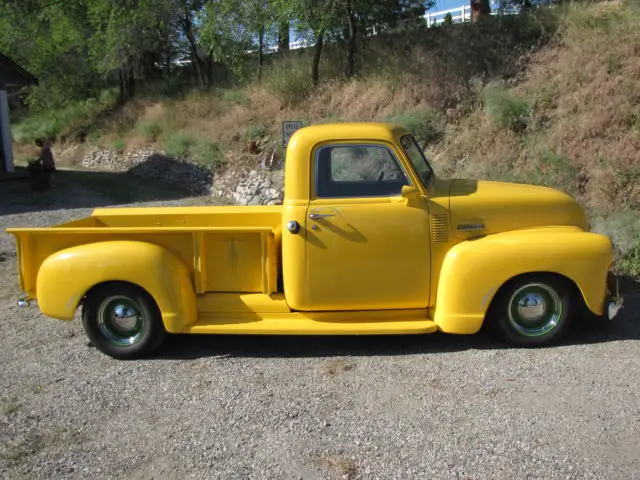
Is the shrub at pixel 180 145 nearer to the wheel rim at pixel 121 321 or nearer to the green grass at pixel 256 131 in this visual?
the green grass at pixel 256 131

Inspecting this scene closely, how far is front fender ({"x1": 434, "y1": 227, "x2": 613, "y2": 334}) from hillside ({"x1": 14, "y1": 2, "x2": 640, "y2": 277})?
251cm

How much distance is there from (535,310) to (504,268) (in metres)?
0.52

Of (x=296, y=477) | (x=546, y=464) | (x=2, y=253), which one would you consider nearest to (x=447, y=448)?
(x=546, y=464)

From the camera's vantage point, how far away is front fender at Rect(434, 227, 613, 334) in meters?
4.91

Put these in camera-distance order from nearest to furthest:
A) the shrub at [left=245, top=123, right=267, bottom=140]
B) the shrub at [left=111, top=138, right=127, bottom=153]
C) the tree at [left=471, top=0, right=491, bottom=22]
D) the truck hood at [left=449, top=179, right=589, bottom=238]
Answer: the truck hood at [left=449, top=179, right=589, bottom=238], the tree at [left=471, top=0, right=491, bottom=22], the shrub at [left=245, top=123, right=267, bottom=140], the shrub at [left=111, top=138, right=127, bottom=153]

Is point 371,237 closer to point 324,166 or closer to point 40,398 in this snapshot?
point 324,166

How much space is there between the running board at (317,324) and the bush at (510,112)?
8.12m

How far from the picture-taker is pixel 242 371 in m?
5.00

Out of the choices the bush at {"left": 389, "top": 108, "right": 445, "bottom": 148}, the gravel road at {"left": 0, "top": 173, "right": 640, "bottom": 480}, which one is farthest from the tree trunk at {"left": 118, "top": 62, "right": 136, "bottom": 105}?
the gravel road at {"left": 0, "top": 173, "right": 640, "bottom": 480}

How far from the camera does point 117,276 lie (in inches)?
200

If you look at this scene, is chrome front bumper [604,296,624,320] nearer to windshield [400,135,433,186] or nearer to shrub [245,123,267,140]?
windshield [400,135,433,186]

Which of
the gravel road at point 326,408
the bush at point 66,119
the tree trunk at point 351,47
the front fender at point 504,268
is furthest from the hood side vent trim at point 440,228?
the bush at point 66,119

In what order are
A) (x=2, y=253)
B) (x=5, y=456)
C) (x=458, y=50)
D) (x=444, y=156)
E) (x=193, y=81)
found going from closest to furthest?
1. (x=5, y=456)
2. (x=2, y=253)
3. (x=444, y=156)
4. (x=458, y=50)
5. (x=193, y=81)

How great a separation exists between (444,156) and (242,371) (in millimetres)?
8885
